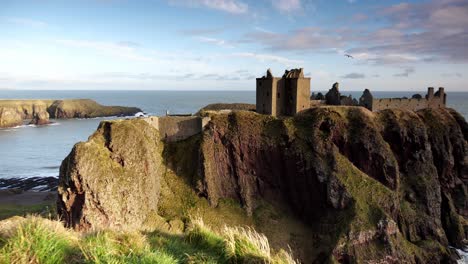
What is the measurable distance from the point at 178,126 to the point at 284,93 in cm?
2072

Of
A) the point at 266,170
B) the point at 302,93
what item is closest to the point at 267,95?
the point at 302,93

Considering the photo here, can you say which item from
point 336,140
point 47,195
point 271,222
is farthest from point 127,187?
point 47,195

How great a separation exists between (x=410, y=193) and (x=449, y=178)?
1686 cm

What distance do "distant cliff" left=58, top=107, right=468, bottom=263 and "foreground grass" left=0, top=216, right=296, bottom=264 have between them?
35.4m

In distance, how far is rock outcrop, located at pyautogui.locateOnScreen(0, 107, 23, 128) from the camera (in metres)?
182

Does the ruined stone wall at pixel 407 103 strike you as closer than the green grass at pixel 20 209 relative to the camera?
No

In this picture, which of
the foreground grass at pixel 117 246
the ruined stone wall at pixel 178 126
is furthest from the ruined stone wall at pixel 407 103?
the foreground grass at pixel 117 246

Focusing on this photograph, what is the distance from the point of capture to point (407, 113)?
70875mm

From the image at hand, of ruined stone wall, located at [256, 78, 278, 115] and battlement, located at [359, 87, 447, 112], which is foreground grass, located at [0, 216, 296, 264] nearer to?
ruined stone wall, located at [256, 78, 278, 115]

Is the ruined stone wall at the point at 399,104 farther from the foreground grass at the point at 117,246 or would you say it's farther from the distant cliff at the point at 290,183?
the foreground grass at the point at 117,246

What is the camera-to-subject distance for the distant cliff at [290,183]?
44625 millimetres

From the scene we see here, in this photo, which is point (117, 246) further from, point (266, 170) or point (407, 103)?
point (407, 103)

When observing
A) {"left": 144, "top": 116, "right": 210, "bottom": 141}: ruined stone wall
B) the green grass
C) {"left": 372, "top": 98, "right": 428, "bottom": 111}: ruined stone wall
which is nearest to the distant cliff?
{"left": 144, "top": 116, "right": 210, "bottom": 141}: ruined stone wall

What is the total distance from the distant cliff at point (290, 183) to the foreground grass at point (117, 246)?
1395 inches
